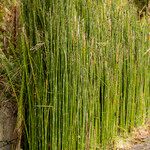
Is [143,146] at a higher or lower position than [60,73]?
lower

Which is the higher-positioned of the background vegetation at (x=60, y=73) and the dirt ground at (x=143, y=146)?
the background vegetation at (x=60, y=73)

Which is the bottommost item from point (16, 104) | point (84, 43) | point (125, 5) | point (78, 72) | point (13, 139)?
point (13, 139)

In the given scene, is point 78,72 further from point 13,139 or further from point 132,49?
point 132,49

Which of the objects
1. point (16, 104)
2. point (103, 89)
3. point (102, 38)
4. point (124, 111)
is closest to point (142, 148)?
point (124, 111)

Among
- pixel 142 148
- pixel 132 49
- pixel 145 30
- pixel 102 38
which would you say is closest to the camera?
pixel 102 38

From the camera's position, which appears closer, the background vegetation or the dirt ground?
the background vegetation

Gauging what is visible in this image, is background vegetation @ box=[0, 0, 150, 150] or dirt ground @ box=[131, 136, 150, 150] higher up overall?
background vegetation @ box=[0, 0, 150, 150]

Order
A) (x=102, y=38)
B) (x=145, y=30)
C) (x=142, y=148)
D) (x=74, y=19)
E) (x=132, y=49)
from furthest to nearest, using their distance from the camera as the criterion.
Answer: (x=145, y=30), (x=132, y=49), (x=142, y=148), (x=102, y=38), (x=74, y=19)

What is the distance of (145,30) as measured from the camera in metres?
4.45

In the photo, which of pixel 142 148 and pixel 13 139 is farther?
pixel 142 148

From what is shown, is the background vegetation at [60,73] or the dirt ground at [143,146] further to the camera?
the dirt ground at [143,146]

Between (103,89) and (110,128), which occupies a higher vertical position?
(103,89)

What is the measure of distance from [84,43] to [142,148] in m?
1.26

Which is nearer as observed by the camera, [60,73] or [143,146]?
[60,73]
